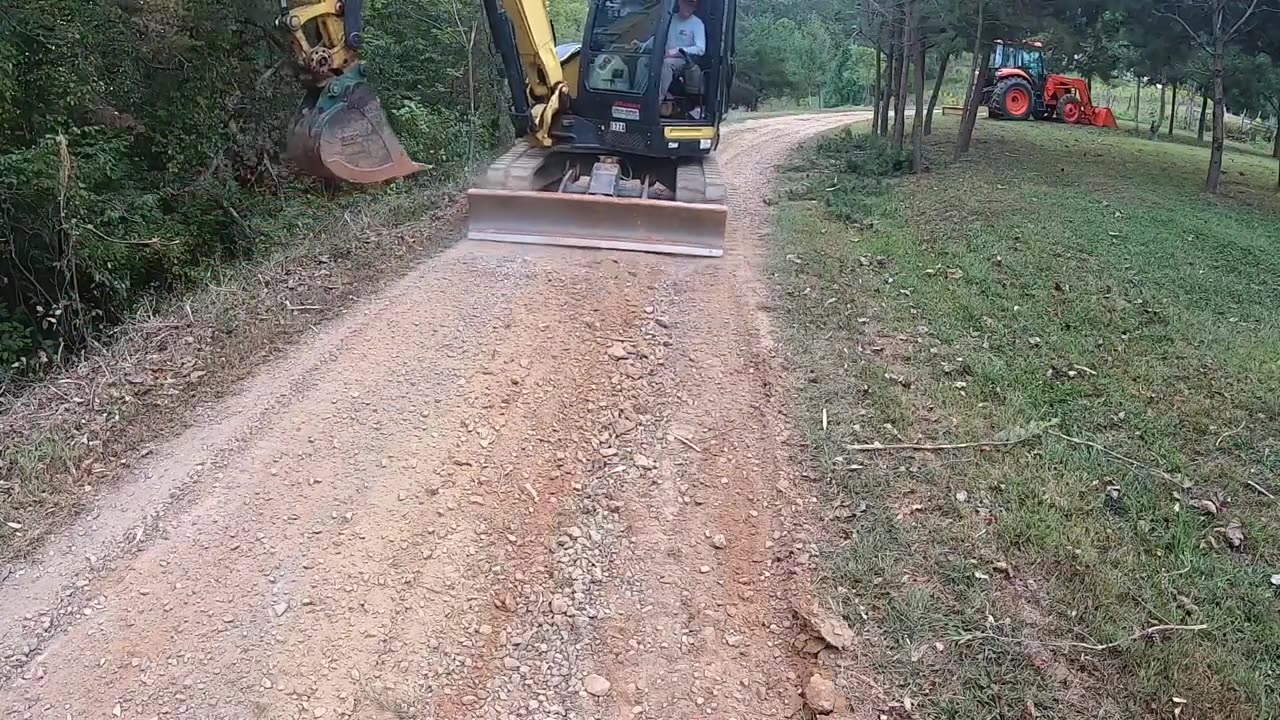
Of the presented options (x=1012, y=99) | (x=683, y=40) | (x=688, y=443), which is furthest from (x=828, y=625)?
(x=1012, y=99)

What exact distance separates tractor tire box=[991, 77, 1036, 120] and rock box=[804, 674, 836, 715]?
2276 cm

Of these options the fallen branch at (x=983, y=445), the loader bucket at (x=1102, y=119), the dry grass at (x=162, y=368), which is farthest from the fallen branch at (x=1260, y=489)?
the loader bucket at (x=1102, y=119)

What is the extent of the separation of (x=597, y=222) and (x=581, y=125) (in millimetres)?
1587

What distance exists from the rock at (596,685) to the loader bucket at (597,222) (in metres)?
4.38

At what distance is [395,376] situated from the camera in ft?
16.1

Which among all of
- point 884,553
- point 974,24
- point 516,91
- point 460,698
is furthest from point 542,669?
point 974,24

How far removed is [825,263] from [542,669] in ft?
16.0

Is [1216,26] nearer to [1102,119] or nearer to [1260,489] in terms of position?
[1260,489]

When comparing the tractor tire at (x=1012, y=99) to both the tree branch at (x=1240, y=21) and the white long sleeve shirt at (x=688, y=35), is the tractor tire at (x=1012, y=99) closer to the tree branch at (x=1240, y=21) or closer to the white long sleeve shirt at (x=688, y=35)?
the tree branch at (x=1240, y=21)

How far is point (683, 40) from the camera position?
7676mm

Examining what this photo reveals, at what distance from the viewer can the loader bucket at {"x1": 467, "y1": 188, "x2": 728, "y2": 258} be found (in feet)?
22.7

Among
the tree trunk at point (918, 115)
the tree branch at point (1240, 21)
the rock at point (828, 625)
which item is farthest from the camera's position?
the tree trunk at point (918, 115)

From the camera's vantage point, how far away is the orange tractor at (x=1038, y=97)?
22.8 m

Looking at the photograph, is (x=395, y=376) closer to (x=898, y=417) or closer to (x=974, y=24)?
(x=898, y=417)
